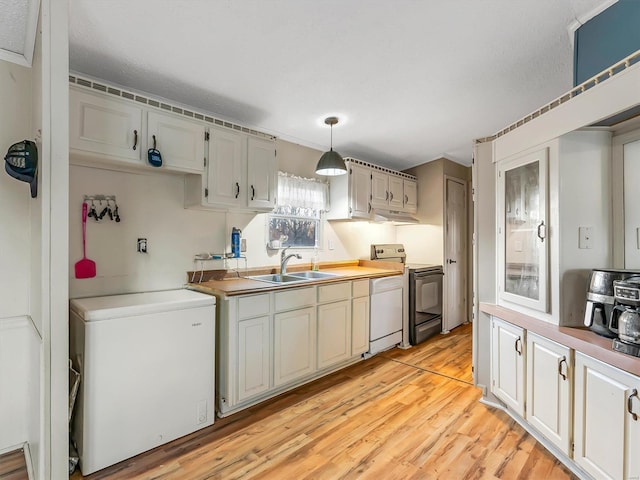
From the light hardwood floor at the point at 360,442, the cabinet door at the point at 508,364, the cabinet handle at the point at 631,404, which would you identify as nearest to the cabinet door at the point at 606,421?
the cabinet handle at the point at 631,404

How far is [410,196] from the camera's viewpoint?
15.1 ft

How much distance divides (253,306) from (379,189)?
2369 millimetres

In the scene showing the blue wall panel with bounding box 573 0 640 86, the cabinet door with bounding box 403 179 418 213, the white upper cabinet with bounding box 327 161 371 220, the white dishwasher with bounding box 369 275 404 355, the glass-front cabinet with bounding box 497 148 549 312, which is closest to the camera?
the blue wall panel with bounding box 573 0 640 86

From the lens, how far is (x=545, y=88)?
2727mm

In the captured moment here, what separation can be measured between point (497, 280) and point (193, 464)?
7.60 feet

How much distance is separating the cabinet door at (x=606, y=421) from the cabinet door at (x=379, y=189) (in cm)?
265

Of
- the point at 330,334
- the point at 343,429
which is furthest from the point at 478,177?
the point at 343,429

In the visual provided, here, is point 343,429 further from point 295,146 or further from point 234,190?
point 295,146

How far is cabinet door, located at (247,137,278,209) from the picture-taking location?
2695 mm

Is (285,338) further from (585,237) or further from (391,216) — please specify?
(391,216)

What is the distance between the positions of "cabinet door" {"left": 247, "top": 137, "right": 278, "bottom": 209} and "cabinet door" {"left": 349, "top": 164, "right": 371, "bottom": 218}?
110 cm

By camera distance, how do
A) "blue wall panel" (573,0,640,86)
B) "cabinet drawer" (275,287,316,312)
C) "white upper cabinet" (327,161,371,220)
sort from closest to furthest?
1. "blue wall panel" (573,0,640,86)
2. "cabinet drawer" (275,287,316,312)
3. "white upper cabinet" (327,161,371,220)

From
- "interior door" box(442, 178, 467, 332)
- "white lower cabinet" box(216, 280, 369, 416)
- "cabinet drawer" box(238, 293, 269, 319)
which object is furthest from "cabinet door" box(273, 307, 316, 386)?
"interior door" box(442, 178, 467, 332)

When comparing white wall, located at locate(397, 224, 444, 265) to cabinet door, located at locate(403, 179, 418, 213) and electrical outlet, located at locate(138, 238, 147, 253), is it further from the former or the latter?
electrical outlet, located at locate(138, 238, 147, 253)
